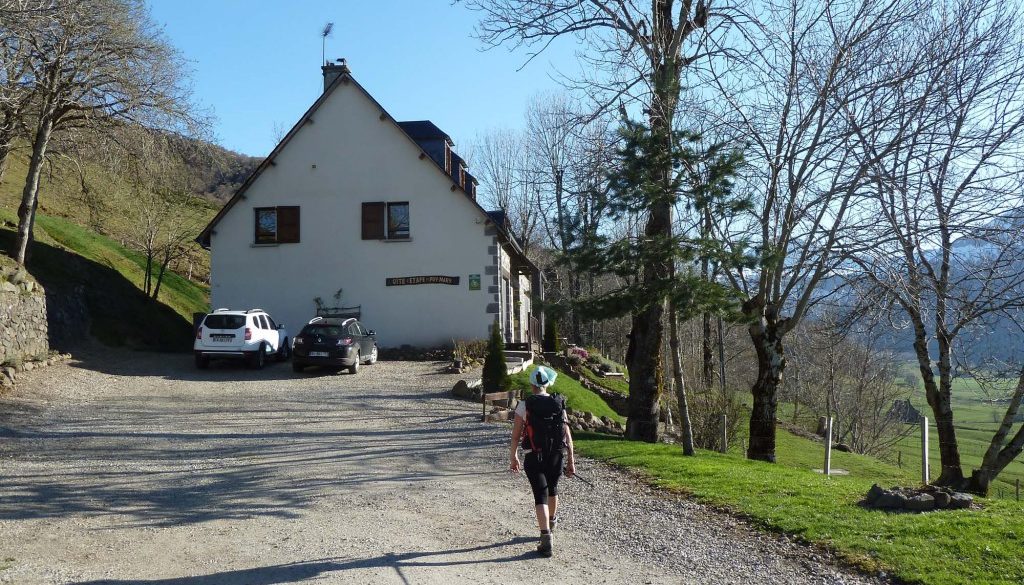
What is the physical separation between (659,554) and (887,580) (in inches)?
76.4

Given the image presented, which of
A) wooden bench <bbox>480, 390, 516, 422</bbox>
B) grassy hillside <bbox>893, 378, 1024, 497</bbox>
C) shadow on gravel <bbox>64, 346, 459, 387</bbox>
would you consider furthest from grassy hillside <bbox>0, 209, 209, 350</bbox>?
grassy hillside <bbox>893, 378, 1024, 497</bbox>

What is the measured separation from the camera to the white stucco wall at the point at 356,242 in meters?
26.6

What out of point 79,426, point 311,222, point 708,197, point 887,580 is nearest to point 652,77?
point 708,197

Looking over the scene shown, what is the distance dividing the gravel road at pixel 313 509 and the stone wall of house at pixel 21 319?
1.58m

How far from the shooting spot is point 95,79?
20922mm

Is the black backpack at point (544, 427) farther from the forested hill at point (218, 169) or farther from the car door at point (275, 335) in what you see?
the forested hill at point (218, 169)

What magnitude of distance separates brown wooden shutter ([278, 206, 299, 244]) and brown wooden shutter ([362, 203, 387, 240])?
7.89ft

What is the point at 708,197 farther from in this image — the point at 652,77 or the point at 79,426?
the point at 79,426

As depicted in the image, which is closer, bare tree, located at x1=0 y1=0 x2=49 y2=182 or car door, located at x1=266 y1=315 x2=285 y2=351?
bare tree, located at x1=0 y1=0 x2=49 y2=182

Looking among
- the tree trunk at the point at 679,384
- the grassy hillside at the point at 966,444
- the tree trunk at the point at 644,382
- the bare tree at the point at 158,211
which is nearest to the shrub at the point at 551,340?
the grassy hillside at the point at 966,444

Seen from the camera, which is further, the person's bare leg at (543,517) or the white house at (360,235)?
the white house at (360,235)

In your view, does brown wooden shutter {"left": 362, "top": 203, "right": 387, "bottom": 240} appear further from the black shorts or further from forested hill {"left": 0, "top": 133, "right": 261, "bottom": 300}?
the black shorts

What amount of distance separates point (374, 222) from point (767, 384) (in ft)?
50.1

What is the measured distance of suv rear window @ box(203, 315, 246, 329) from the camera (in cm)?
2183
